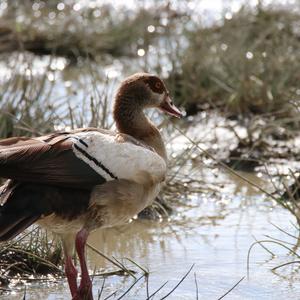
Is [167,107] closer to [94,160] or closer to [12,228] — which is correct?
[94,160]

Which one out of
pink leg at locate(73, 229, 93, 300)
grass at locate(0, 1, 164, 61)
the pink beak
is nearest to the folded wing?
pink leg at locate(73, 229, 93, 300)

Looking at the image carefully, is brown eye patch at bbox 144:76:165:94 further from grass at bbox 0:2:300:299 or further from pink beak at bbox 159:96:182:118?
grass at bbox 0:2:300:299

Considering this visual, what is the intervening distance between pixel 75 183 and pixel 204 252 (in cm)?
155

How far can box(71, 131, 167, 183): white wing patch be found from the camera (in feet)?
17.6

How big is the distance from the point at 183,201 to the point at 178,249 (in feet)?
3.80

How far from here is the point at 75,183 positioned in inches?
206

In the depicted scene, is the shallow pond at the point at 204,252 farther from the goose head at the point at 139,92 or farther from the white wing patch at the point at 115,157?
the goose head at the point at 139,92

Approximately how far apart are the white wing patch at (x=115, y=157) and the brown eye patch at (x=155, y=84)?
73cm

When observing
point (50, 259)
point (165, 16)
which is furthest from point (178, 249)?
point (165, 16)

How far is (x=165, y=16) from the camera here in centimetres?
1345

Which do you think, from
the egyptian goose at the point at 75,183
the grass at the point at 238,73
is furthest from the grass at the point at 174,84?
the egyptian goose at the point at 75,183

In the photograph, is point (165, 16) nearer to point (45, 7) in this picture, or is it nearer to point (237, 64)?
point (45, 7)

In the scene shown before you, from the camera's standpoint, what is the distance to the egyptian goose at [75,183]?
5.15 m

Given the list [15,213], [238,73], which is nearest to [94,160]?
[15,213]
